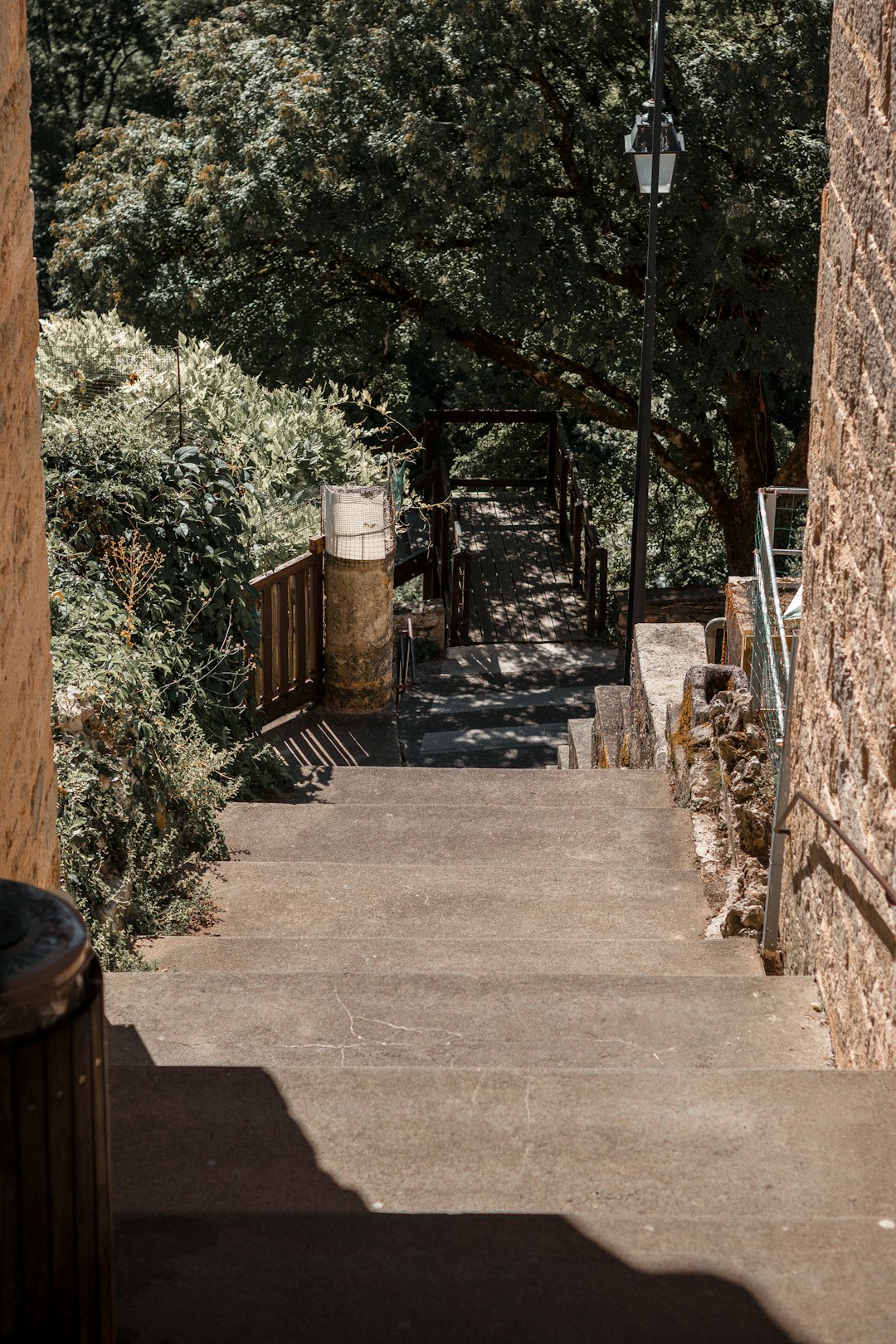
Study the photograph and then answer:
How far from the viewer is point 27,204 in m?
3.20

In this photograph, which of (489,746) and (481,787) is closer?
(481,787)

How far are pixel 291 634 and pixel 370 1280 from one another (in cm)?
683

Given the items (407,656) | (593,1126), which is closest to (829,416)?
(593,1126)

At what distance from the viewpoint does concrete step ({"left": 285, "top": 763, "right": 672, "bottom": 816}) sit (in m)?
6.71

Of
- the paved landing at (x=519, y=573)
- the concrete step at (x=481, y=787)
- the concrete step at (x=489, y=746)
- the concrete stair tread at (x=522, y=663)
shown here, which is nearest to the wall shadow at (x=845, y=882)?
the concrete step at (x=481, y=787)

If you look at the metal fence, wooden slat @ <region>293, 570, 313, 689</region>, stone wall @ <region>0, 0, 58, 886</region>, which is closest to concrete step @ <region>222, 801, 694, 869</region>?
the metal fence

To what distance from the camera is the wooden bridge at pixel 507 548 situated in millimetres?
16141

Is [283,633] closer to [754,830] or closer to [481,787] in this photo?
[481,787]

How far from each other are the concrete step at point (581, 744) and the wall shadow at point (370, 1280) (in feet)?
25.5

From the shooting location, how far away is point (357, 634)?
9.03m

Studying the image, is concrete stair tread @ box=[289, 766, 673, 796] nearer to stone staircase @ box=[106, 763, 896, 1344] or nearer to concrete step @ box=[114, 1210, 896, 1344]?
stone staircase @ box=[106, 763, 896, 1344]

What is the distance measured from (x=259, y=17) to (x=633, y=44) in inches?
164

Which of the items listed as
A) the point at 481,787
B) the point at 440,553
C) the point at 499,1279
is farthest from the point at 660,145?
the point at 499,1279

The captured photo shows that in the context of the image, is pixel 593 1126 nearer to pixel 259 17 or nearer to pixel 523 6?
pixel 523 6
